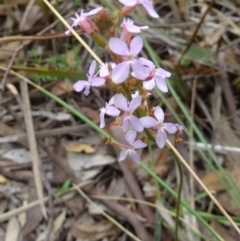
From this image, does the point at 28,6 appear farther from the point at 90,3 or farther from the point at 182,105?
the point at 182,105

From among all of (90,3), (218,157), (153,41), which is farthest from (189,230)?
(90,3)

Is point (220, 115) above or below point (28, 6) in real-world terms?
below

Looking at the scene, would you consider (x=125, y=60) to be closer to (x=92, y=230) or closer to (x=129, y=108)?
(x=129, y=108)

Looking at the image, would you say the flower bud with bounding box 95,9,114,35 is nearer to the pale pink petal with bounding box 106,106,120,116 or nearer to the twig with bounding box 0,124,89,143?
the pale pink petal with bounding box 106,106,120,116

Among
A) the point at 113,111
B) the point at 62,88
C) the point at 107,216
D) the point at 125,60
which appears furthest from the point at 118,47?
the point at 62,88

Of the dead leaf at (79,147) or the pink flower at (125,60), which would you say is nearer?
the pink flower at (125,60)

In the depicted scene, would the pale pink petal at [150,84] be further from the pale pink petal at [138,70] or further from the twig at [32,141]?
the twig at [32,141]

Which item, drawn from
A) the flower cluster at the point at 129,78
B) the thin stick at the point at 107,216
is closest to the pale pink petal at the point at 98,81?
the flower cluster at the point at 129,78
